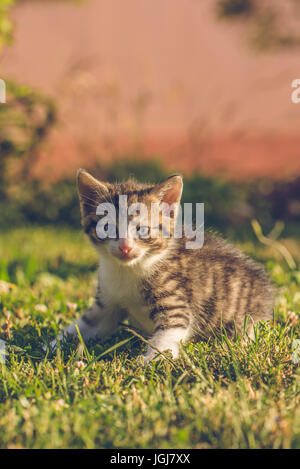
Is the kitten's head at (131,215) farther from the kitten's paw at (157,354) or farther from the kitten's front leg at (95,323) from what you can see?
the kitten's paw at (157,354)

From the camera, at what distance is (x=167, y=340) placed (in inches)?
103

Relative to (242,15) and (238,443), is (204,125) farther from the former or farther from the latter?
(238,443)

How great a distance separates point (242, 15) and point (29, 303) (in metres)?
7.81

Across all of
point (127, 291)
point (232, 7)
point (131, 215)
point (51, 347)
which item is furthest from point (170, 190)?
point (232, 7)

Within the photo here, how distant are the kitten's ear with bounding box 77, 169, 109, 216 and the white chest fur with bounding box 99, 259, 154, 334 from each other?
348 millimetres

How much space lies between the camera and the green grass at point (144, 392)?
1880 mm

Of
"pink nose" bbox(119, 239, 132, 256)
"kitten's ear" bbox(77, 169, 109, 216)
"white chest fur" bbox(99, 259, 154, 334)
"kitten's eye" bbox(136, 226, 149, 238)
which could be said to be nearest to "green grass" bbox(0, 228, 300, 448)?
"white chest fur" bbox(99, 259, 154, 334)

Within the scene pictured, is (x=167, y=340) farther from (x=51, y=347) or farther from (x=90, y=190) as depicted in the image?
(x=90, y=190)

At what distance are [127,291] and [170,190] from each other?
0.65m

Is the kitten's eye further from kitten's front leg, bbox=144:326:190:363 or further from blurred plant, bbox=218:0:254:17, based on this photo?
blurred plant, bbox=218:0:254:17

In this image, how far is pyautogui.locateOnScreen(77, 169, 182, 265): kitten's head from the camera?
273 cm

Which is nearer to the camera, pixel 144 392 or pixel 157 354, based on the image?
pixel 144 392

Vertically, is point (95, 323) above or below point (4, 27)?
below

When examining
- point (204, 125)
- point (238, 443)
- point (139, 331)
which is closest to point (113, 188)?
point (139, 331)
